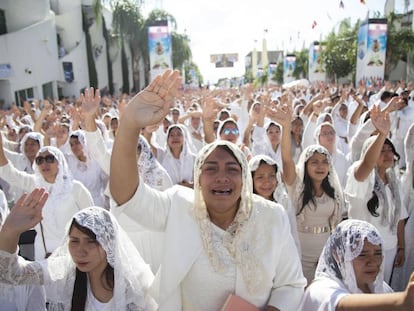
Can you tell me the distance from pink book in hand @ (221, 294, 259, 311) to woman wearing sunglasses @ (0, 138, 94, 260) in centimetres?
181

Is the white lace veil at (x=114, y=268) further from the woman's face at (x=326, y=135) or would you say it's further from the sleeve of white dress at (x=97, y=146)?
the woman's face at (x=326, y=135)

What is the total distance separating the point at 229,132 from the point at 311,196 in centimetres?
168

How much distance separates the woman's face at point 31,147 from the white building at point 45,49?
704 inches

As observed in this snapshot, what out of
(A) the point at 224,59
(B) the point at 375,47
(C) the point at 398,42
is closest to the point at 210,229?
(B) the point at 375,47

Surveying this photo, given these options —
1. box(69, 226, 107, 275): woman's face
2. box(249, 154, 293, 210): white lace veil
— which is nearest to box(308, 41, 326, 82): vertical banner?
box(249, 154, 293, 210): white lace veil

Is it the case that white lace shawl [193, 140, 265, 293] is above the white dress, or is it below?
above

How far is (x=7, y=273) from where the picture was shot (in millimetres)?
1822

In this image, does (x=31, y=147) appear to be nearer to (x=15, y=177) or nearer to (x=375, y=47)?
(x=15, y=177)

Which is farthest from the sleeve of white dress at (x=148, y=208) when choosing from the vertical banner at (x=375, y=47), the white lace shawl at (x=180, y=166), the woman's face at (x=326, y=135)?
the vertical banner at (x=375, y=47)

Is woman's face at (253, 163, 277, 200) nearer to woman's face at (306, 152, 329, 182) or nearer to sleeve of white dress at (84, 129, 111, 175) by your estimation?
woman's face at (306, 152, 329, 182)

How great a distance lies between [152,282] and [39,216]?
2.07 ft

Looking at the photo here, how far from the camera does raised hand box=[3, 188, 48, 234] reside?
1.82m

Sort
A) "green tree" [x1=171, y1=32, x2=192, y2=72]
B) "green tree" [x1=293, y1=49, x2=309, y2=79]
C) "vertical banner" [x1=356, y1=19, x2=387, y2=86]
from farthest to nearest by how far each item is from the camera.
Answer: "green tree" [x1=293, y1=49, x2=309, y2=79], "green tree" [x1=171, y1=32, x2=192, y2=72], "vertical banner" [x1=356, y1=19, x2=387, y2=86]

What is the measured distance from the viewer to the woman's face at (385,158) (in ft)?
9.64
